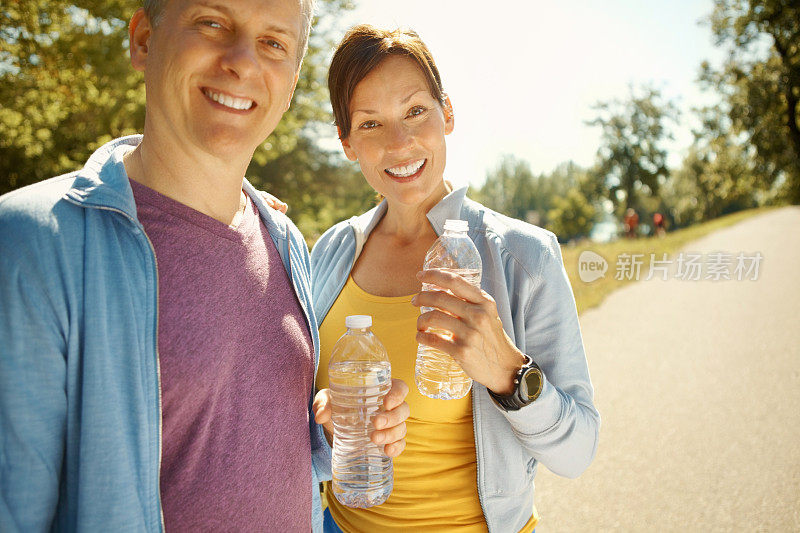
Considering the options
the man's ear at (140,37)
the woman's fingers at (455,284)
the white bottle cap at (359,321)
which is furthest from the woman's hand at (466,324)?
the man's ear at (140,37)

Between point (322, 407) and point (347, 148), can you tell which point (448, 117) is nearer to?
point (347, 148)

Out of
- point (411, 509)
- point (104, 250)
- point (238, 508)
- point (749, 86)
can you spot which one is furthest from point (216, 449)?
point (749, 86)

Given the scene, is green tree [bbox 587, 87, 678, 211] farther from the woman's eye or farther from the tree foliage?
the woman's eye

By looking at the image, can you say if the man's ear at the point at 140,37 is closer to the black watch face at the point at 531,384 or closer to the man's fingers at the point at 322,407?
the man's fingers at the point at 322,407

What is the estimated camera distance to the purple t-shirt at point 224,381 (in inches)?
61.9

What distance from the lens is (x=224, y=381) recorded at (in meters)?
1.66

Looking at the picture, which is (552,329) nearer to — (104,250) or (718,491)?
(104,250)

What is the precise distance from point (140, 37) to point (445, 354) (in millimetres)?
1676

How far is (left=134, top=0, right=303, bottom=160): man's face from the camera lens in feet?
5.47

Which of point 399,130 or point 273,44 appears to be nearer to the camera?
point 273,44

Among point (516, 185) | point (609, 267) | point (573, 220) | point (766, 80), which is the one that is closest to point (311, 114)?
point (609, 267)

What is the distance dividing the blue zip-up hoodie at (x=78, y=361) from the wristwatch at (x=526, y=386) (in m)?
1.17

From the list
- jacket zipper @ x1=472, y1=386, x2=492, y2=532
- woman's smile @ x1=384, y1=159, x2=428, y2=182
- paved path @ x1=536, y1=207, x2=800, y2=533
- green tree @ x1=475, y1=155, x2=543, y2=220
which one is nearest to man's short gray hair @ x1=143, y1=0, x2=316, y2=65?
woman's smile @ x1=384, y1=159, x2=428, y2=182

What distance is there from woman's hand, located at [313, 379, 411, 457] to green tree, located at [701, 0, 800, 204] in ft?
86.7
